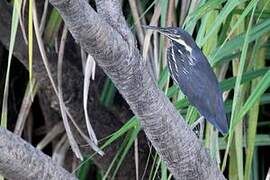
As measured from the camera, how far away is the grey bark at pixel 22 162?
916 mm

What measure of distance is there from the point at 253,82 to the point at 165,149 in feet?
1.58

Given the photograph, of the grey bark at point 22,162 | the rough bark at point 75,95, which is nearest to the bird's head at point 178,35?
the rough bark at point 75,95

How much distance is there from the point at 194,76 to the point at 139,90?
2.17 ft

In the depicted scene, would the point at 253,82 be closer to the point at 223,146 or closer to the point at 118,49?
the point at 223,146

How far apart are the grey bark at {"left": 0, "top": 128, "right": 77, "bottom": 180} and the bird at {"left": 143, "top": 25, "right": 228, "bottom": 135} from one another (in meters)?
0.44

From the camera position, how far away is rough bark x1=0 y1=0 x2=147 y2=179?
66.3 inches

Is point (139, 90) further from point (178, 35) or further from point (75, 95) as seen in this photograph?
point (75, 95)

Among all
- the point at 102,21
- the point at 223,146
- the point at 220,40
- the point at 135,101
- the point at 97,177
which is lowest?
the point at 97,177

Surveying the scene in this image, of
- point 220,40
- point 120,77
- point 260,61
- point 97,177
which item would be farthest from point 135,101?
point 97,177

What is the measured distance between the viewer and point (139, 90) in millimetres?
921

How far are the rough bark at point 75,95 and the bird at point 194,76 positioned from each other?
29cm

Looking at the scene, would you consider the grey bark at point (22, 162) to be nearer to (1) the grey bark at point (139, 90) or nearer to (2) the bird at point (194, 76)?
(1) the grey bark at point (139, 90)

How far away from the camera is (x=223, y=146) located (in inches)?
66.5

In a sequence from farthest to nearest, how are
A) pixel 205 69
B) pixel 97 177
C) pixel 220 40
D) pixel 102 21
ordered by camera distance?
1. pixel 97 177
2. pixel 205 69
3. pixel 220 40
4. pixel 102 21
